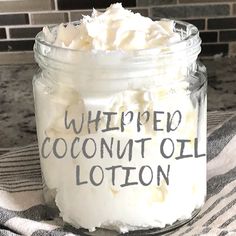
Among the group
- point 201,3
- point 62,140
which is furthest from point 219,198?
point 201,3

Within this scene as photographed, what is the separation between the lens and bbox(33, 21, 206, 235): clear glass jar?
46 centimetres

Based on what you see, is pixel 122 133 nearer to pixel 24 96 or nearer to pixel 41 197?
pixel 41 197

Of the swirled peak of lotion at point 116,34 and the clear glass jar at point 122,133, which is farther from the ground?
the swirled peak of lotion at point 116,34

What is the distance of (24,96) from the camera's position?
856 mm

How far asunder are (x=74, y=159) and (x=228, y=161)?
0.61 feet

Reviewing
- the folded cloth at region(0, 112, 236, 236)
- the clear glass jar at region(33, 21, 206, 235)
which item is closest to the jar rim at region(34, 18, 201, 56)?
the clear glass jar at region(33, 21, 206, 235)

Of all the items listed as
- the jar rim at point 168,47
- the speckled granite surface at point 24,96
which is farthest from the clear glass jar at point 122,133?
the speckled granite surface at point 24,96

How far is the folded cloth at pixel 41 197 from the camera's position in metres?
0.48

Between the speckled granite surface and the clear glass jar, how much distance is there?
24cm

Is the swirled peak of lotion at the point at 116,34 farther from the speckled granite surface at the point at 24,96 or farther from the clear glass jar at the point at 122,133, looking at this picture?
Result: the speckled granite surface at the point at 24,96

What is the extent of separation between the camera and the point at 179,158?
1.61 feet

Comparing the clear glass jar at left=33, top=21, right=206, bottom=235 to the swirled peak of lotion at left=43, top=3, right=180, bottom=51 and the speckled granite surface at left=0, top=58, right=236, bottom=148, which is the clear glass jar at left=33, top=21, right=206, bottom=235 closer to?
the swirled peak of lotion at left=43, top=3, right=180, bottom=51

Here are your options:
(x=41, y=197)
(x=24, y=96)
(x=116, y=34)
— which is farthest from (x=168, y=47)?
(x=24, y=96)

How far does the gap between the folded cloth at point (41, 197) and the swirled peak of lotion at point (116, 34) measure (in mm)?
143
